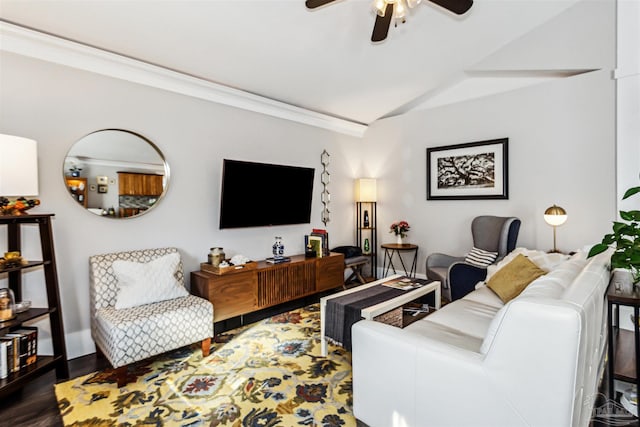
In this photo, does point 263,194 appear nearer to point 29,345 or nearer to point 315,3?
point 315,3

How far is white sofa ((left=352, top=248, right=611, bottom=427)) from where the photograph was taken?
1149 millimetres

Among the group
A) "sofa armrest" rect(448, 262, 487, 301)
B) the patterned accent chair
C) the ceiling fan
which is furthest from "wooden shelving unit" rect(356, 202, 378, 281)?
the ceiling fan

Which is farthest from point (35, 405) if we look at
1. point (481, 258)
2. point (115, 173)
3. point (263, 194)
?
point (481, 258)

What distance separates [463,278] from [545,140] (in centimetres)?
193

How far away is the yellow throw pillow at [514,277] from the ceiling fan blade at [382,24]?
2083 mm

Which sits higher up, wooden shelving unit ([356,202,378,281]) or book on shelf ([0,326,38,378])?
wooden shelving unit ([356,202,378,281])

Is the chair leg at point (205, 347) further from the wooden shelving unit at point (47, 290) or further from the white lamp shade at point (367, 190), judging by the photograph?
the white lamp shade at point (367, 190)

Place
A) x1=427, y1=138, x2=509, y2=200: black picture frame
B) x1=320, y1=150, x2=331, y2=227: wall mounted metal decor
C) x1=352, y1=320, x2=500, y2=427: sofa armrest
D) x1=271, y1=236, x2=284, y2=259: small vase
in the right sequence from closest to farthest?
1. x1=352, y1=320, x2=500, y2=427: sofa armrest
2. x1=271, y1=236, x2=284, y2=259: small vase
3. x1=427, y1=138, x2=509, y2=200: black picture frame
4. x1=320, y1=150, x2=331, y2=227: wall mounted metal decor

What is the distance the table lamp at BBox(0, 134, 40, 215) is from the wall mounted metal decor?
3.30 meters

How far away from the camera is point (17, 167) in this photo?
79.4 inches

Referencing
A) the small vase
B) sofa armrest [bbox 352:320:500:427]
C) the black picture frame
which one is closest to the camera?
sofa armrest [bbox 352:320:500:427]

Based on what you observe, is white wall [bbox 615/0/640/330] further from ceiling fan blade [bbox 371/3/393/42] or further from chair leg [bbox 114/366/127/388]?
chair leg [bbox 114/366/127/388]

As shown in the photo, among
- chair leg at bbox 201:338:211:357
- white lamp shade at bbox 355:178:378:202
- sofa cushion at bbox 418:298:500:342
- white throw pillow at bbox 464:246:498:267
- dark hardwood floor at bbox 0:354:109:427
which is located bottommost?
dark hardwood floor at bbox 0:354:109:427

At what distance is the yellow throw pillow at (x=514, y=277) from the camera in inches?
97.0
